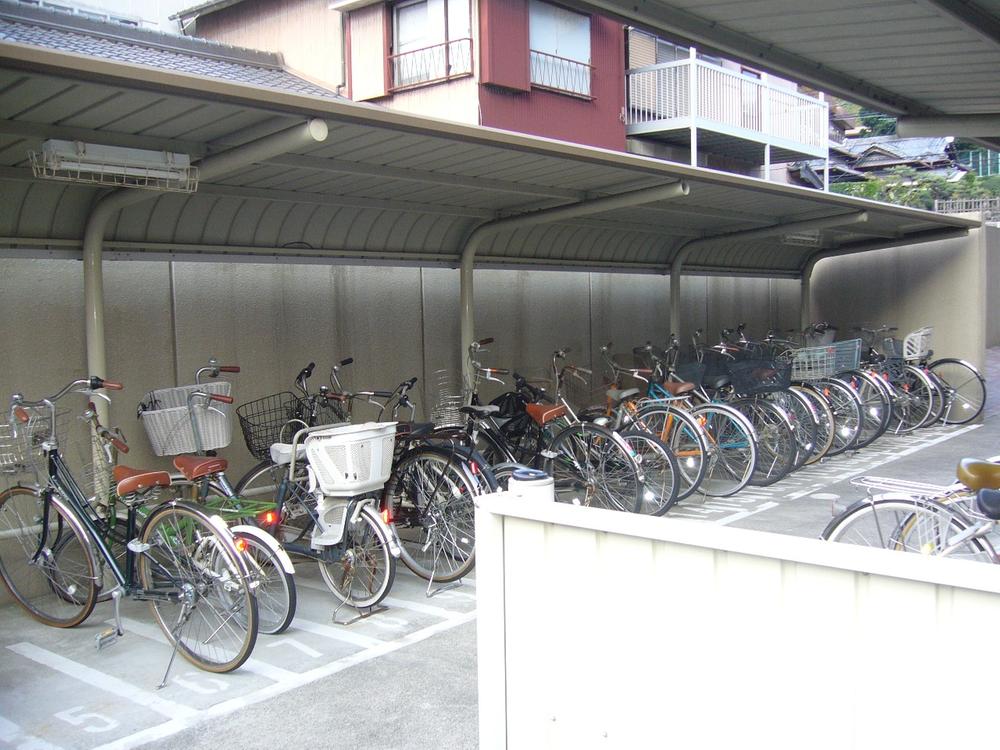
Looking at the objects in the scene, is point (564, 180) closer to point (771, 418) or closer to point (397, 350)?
point (397, 350)

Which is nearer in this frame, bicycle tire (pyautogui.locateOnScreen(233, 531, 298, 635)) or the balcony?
bicycle tire (pyautogui.locateOnScreen(233, 531, 298, 635))

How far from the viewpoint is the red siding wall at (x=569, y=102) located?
43.6 feet

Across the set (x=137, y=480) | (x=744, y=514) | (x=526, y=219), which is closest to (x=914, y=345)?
(x=744, y=514)

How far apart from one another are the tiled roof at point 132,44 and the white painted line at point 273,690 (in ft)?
21.4

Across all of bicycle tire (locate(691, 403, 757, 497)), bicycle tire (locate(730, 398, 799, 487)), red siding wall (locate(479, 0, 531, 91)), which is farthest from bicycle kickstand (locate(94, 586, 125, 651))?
red siding wall (locate(479, 0, 531, 91))

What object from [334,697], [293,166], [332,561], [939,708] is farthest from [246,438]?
[939,708]

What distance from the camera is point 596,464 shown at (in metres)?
5.66

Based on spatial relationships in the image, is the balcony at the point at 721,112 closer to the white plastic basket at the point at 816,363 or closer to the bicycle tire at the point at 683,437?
the white plastic basket at the point at 816,363

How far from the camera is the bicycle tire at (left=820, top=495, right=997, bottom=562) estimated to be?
10.8 ft

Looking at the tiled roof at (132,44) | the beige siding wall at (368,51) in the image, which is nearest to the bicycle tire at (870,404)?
the tiled roof at (132,44)

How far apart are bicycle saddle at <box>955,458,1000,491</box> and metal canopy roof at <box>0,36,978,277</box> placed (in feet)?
8.14

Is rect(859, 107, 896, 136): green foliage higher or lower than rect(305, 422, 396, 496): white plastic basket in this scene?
higher

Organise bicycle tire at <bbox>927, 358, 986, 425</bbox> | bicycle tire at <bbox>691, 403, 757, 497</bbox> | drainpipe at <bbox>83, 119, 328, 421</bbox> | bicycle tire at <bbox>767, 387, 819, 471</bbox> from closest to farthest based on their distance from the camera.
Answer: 1. drainpipe at <bbox>83, 119, 328, 421</bbox>
2. bicycle tire at <bbox>691, 403, 757, 497</bbox>
3. bicycle tire at <bbox>767, 387, 819, 471</bbox>
4. bicycle tire at <bbox>927, 358, 986, 425</bbox>

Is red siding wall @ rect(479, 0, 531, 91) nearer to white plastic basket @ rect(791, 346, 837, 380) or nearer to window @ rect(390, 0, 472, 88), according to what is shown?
window @ rect(390, 0, 472, 88)
